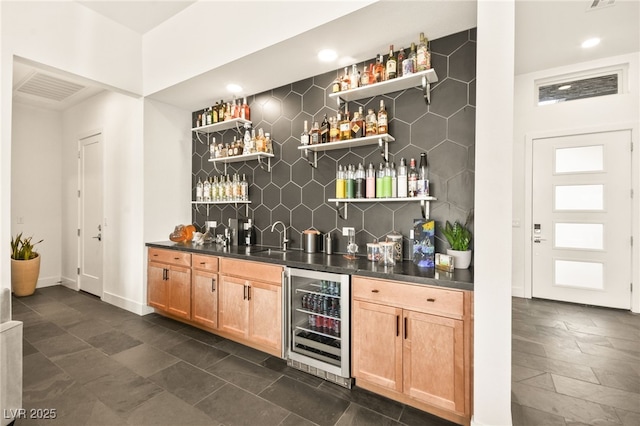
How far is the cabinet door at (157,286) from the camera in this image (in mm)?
3229

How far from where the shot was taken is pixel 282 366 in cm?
233

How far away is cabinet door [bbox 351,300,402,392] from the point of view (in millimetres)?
1831

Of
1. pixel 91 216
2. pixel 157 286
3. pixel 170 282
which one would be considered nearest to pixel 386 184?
pixel 170 282

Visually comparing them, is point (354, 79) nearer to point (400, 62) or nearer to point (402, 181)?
point (400, 62)

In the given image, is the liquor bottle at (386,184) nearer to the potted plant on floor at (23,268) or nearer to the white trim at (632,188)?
the white trim at (632,188)

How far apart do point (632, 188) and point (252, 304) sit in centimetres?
456

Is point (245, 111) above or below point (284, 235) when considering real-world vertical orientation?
above

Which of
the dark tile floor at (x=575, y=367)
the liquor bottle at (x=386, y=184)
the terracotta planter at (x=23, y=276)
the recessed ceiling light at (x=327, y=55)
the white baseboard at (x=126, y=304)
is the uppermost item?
the recessed ceiling light at (x=327, y=55)

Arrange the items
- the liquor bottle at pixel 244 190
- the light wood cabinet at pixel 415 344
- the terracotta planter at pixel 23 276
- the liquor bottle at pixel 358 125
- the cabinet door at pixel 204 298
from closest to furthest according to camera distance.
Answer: the light wood cabinet at pixel 415 344, the liquor bottle at pixel 358 125, the cabinet door at pixel 204 298, the liquor bottle at pixel 244 190, the terracotta planter at pixel 23 276

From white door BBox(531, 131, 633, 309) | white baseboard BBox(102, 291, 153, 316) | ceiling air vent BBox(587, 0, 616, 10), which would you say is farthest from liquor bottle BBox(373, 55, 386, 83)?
white baseboard BBox(102, 291, 153, 316)

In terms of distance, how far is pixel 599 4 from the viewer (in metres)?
2.61

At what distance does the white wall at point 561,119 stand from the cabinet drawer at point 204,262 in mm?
4009

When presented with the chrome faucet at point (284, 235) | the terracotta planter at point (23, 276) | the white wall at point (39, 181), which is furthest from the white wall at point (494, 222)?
the white wall at point (39, 181)

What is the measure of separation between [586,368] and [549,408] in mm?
790
